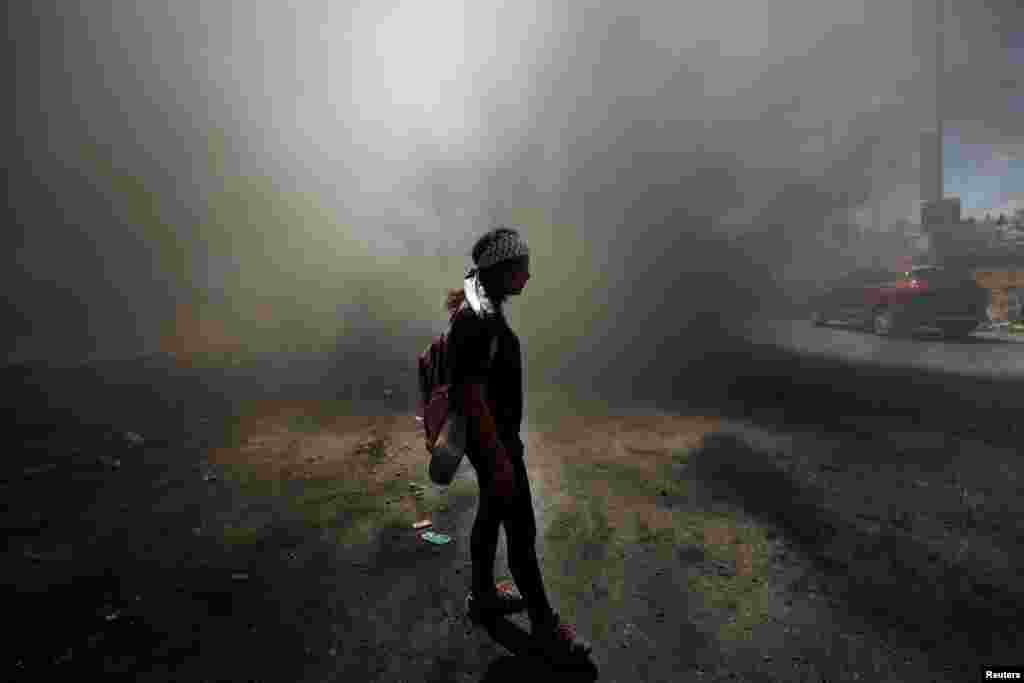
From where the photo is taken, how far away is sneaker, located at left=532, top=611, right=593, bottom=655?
2.09m

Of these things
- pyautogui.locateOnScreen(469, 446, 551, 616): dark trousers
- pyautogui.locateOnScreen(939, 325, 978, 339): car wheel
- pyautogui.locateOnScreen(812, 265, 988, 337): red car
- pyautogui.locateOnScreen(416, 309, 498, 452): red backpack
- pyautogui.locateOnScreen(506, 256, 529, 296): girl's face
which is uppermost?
pyautogui.locateOnScreen(506, 256, 529, 296): girl's face

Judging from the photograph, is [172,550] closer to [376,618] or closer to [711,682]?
[376,618]

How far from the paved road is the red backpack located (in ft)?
26.0

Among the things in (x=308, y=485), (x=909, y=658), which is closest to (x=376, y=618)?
(x=308, y=485)

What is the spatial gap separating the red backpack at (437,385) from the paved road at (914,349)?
26.0 ft

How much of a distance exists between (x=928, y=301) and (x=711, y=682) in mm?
11316

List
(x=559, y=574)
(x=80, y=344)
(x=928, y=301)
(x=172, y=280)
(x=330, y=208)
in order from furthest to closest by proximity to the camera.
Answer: (x=330, y=208)
(x=172, y=280)
(x=80, y=344)
(x=928, y=301)
(x=559, y=574)

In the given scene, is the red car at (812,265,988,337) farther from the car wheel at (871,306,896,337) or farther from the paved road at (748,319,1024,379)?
the paved road at (748,319,1024,379)

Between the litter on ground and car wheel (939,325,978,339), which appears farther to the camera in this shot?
car wheel (939,325,978,339)

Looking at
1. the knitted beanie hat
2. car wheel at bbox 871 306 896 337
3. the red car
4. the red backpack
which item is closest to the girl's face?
the knitted beanie hat

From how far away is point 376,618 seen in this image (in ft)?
8.05

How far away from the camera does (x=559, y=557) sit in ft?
9.61

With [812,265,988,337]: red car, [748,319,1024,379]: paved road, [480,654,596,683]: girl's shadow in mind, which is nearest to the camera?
[480,654,596,683]: girl's shadow

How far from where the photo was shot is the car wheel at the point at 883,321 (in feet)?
35.6
